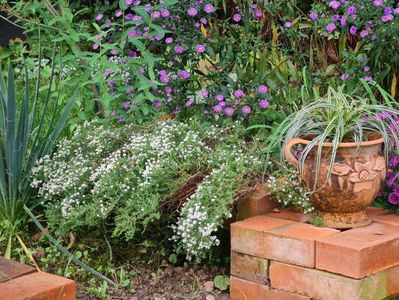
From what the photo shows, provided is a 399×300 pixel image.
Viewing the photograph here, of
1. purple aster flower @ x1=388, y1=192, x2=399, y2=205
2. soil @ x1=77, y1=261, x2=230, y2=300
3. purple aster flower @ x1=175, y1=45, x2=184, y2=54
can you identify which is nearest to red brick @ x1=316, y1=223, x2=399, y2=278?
purple aster flower @ x1=388, y1=192, x2=399, y2=205

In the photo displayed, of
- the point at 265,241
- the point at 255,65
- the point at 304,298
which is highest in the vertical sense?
the point at 255,65

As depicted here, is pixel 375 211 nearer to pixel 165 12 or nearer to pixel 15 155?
pixel 165 12

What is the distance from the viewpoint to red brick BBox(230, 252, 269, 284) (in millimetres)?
3033

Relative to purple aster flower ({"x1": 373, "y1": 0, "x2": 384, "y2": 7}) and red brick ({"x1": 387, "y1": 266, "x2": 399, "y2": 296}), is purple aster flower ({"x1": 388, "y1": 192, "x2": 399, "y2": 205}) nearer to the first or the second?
red brick ({"x1": 387, "y1": 266, "x2": 399, "y2": 296})

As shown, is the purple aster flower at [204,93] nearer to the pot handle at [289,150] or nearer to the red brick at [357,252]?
the pot handle at [289,150]

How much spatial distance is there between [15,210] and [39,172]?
207 millimetres

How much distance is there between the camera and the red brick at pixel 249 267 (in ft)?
9.95

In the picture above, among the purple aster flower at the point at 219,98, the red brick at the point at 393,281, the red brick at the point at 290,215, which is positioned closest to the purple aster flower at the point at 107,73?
the purple aster flower at the point at 219,98

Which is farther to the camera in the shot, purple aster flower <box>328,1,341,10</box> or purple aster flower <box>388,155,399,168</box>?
purple aster flower <box>328,1,341,10</box>

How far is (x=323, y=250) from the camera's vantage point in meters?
2.81

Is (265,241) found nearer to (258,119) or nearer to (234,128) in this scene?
(234,128)

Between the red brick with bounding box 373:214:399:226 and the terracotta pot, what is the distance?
0.51 feet

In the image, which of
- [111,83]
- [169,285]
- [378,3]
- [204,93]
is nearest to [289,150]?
[169,285]

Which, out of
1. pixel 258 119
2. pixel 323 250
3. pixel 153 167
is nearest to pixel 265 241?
pixel 323 250
